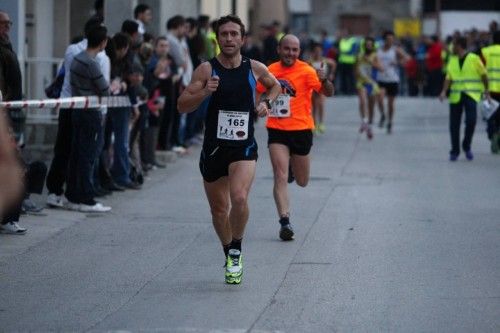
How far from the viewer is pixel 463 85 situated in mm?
22906

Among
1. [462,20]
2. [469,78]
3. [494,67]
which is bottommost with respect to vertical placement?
[469,78]

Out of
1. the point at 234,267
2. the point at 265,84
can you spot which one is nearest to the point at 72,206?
the point at 265,84

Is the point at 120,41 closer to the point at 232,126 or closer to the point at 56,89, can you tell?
the point at 56,89

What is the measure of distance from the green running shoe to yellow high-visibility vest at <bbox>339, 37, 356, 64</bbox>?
3784cm

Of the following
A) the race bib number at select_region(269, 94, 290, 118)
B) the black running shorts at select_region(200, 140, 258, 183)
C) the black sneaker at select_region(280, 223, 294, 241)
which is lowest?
the black sneaker at select_region(280, 223, 294, 241)

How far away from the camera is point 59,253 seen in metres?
12.6

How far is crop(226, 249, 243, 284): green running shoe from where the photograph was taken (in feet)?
35.4

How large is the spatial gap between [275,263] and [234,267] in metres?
1.16

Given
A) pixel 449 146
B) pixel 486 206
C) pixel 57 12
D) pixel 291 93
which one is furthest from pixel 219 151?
pixel 449 146

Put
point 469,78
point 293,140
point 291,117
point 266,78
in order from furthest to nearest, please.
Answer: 1. point 469,78
2. point 291,117
3. point 293,140
4. point 266,78

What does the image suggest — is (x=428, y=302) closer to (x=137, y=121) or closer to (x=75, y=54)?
(x=75, y=54)

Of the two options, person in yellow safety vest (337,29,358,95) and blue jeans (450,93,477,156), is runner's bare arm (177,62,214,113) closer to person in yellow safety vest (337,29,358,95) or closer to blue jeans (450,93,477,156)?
blue jeans (450,93,477,156)

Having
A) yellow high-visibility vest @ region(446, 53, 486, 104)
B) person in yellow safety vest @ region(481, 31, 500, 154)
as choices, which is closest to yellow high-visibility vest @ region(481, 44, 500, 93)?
person in yellow safety vest @ region(481, 31, 500, 154)

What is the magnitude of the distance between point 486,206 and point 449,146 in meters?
→ 9.93
